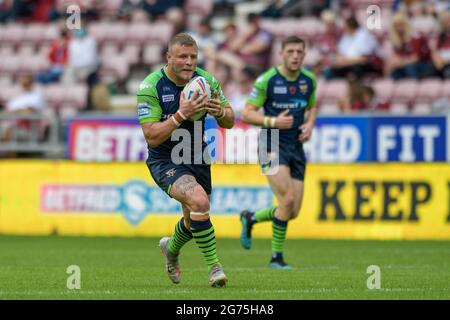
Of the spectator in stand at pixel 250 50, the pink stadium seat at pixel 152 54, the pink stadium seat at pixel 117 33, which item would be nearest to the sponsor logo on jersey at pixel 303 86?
the spectator in stand at pixel 250 50

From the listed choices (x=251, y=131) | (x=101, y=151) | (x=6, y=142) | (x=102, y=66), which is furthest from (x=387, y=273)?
(x=102, y=66)

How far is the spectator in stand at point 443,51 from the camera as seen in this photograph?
2123 centimetres

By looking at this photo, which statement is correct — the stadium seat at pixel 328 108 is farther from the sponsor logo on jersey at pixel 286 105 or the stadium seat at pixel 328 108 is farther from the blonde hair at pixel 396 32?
the sponsor logo on jersey at pixel 286 105

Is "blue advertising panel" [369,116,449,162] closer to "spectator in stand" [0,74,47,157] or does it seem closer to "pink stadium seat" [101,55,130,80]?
"spectator in stand" [0,74,47,157]

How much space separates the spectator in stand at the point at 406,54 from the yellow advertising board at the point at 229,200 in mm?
3316

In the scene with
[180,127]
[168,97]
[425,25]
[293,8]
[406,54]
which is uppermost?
[293,8]

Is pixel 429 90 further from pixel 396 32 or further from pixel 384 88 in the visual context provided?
pixel 396 32

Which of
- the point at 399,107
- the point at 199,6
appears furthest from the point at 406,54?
the point at 199,6

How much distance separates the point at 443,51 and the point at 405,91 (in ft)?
3.28

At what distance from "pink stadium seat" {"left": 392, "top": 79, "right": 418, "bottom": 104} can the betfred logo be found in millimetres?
3747

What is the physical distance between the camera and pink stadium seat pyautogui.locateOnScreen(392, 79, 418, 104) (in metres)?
21.4

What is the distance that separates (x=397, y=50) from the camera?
70.4 feet

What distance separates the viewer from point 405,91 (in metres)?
21.5

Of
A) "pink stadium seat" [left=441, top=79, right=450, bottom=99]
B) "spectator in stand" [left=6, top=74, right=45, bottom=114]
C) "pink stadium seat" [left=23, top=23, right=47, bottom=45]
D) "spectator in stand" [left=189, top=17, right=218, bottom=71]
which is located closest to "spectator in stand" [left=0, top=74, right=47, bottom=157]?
"spectator in stand" [left=6, top=74, right=45, bottom=114]
